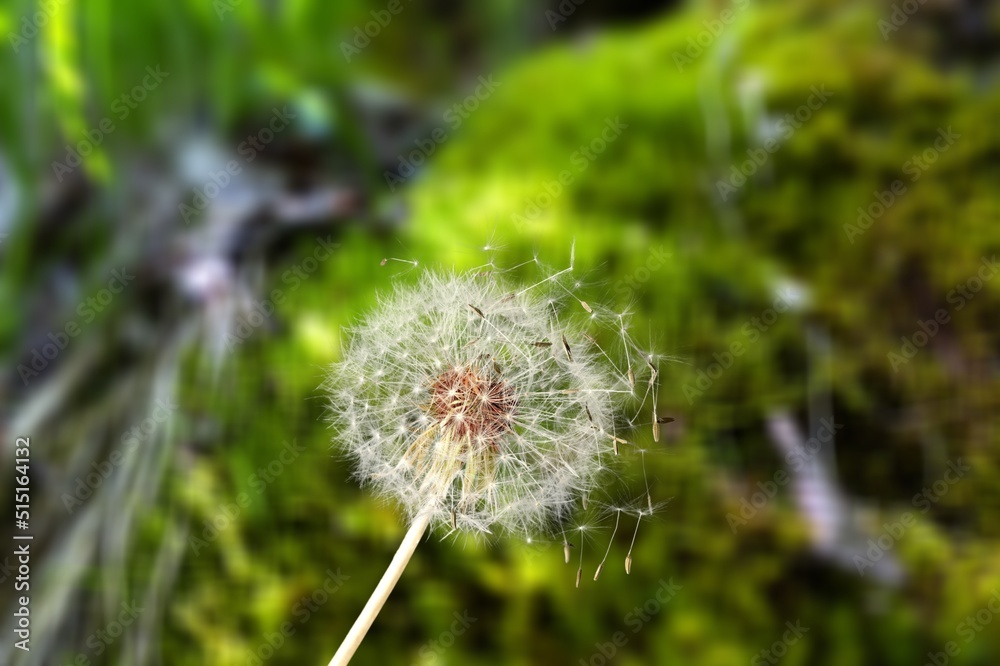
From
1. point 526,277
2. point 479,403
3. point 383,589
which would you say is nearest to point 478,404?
point 479,403

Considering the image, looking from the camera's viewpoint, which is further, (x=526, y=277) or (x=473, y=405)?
(x=526, y=277)

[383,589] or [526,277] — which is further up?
[383,589]

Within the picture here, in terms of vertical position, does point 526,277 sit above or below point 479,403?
below

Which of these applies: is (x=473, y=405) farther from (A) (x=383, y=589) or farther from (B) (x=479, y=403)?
(A) (x=383, y=589)

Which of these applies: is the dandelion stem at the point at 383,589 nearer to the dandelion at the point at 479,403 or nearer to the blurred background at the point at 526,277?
the dandelion at the point at 479,403

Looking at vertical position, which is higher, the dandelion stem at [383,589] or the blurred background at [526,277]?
the dandelion stem at [383,589]

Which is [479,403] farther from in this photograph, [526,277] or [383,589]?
[526,277]

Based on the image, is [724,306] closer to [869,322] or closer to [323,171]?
[869,322]

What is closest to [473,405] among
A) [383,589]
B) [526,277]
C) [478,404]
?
[478,404]

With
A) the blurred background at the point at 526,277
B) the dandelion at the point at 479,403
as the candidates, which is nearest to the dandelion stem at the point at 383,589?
the dandelion at the point at 479,403

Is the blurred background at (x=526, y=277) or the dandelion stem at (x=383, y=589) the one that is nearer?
the dandelion stem at (x=383, y=589)
